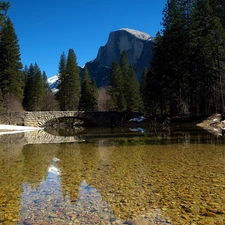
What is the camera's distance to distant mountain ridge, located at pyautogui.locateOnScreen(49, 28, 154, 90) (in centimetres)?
13288

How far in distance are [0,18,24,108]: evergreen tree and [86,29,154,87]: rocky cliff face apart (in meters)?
91.9

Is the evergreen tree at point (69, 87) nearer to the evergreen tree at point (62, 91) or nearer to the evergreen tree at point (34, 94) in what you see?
the evergreen tree at point (62, 91)

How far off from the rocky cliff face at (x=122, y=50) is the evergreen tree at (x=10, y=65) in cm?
9190

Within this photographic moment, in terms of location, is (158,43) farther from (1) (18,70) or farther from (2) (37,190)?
(2) (37,190)

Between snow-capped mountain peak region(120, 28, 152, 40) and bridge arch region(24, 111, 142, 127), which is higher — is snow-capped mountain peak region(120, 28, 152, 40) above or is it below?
above

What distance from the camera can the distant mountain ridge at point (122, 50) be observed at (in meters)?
133

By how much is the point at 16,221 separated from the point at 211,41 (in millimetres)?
25095

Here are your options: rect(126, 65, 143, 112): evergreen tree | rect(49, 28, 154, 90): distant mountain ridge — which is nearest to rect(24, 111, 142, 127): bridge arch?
rect(126, 65, 143, 112): evergreen tree

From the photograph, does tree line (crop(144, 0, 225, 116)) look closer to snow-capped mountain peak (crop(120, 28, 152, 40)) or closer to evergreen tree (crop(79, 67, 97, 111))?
evergreen tree (crop(79, 67, 97, 111))

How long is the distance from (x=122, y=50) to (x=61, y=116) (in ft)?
374

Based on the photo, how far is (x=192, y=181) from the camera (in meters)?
5.31

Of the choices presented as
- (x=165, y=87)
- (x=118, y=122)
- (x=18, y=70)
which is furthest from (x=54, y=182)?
(x=18, y=70)

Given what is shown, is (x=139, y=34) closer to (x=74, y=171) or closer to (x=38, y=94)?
(x=38, y=94)

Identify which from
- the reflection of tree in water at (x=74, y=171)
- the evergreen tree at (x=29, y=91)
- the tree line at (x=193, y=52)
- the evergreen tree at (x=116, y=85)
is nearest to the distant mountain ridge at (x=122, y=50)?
the evergreen tree at (x=116, y=85)
